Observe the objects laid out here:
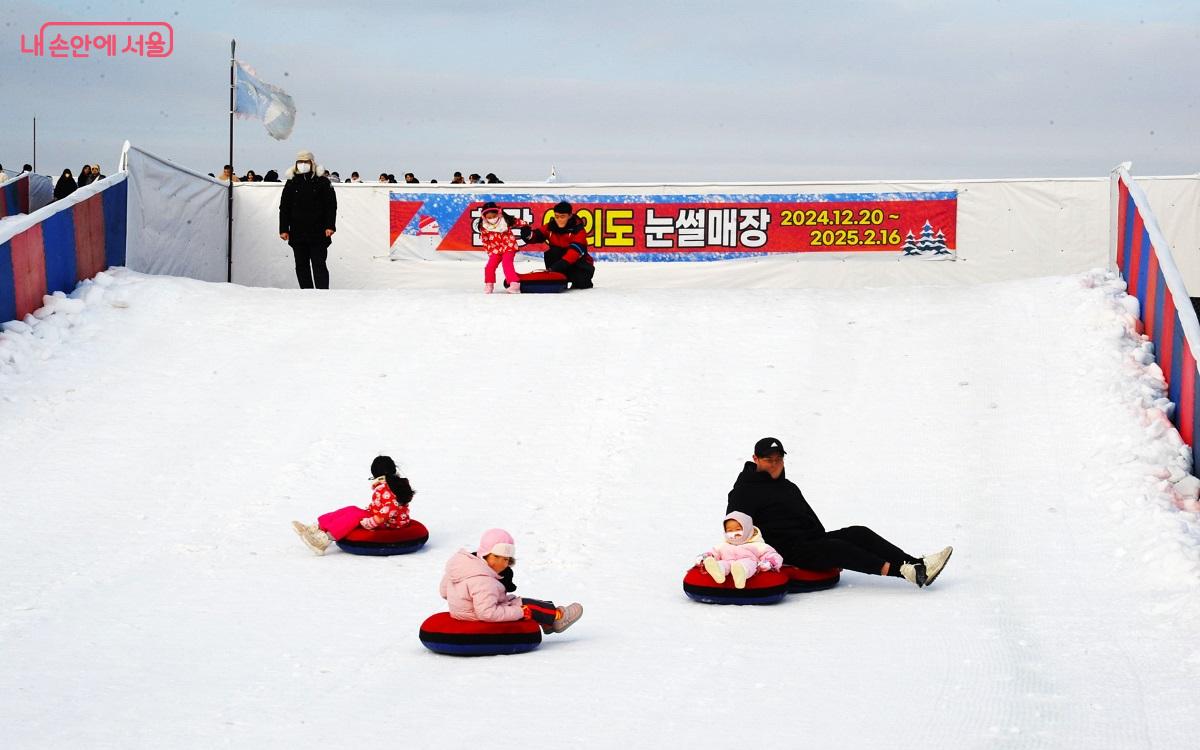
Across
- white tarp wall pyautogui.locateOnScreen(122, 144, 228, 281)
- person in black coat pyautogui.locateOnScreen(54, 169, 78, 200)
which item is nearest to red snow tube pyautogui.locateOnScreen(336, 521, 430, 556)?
white tarp wall pyautogui.locateOnScreen(122, 144, 228, 281)

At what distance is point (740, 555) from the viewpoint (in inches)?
264

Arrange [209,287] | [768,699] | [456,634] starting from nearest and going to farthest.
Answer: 1. [768,699]
2. [456,634]
3. [209,287]

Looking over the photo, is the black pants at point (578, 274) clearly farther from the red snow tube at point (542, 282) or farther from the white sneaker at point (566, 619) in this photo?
the white sneaker at point (566, 619)

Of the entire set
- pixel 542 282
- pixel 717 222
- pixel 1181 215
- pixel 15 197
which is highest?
pixel 1181 215

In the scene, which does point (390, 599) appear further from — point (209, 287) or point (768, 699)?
point (209, 287)

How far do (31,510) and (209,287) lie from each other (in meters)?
6.15

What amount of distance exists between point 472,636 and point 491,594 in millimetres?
200

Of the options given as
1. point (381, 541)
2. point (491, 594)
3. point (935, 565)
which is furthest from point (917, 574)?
point (381, 541)

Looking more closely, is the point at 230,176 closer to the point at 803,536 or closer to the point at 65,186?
the point at 65,186

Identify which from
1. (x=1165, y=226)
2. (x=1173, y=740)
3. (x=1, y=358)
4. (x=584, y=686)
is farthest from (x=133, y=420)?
(x=1165, y=226)

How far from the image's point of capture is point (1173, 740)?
450 cm

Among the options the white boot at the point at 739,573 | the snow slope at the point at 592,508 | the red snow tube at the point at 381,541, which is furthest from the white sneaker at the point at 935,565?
the red snow tube at the point at 381,541

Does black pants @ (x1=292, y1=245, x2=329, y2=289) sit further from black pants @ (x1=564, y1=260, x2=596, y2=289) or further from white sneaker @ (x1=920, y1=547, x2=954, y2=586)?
white sneaker @ (x1=920, y1=547, x2=954, y2=586)

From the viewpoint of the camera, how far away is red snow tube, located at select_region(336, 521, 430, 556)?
776cm
